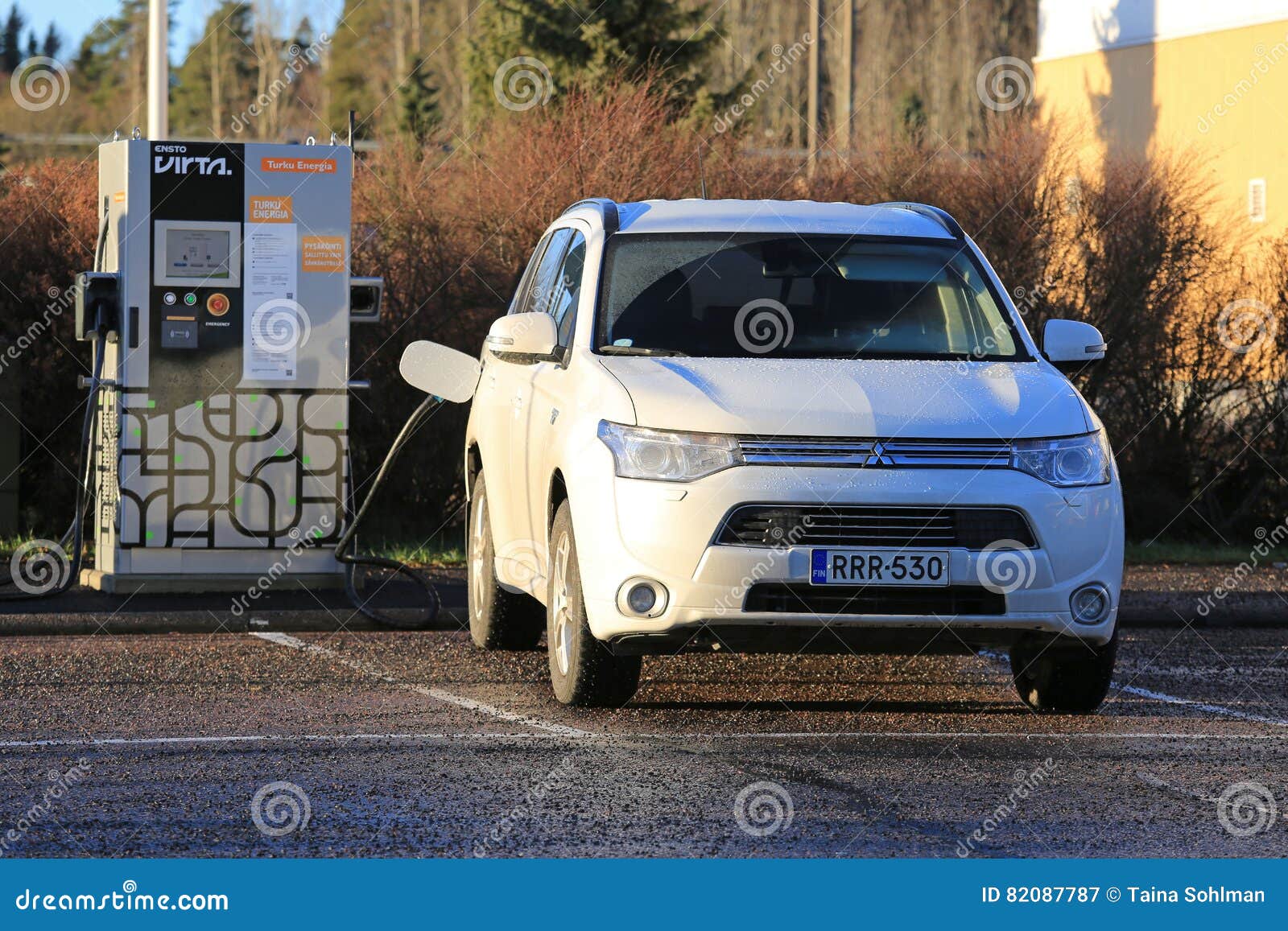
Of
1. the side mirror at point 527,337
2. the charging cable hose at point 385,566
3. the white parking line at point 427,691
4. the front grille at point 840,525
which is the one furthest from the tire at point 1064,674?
the charging cable hose at point 385,566

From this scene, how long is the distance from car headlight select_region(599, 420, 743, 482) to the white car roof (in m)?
1.68

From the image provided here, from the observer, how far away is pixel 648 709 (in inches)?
320

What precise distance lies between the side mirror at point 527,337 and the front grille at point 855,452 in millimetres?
1382

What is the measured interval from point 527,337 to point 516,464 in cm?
76

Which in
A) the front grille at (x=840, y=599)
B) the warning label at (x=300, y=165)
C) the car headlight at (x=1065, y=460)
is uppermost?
the warning label at (x=300, y=165)

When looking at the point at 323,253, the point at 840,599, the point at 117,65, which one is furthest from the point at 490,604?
the point at 117,65

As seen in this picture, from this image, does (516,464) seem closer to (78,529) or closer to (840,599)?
(840,599)

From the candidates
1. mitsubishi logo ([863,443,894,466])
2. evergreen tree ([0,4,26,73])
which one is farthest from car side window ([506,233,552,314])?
evergreen tree ([0,4,26,73])

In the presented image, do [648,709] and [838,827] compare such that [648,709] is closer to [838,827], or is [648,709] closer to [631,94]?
[838,827]

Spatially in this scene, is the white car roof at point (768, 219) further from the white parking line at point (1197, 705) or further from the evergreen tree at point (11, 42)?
the evergreen tree at point (11, 42)

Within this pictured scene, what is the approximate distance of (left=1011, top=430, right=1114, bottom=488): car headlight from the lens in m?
7.61

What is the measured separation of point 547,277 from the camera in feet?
32.5

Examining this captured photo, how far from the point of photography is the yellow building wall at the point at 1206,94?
30.1 metres

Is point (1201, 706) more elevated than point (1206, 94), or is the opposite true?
point (1206, 94)
